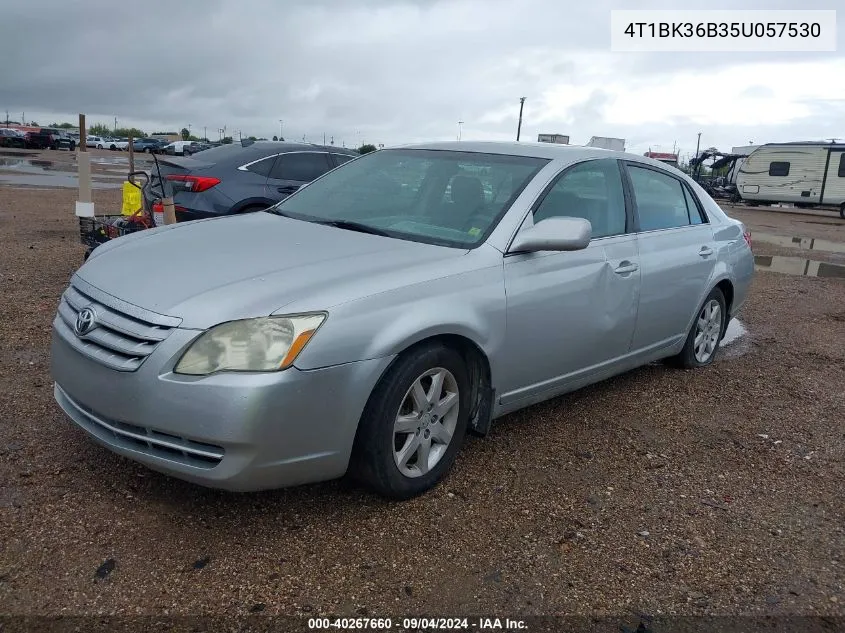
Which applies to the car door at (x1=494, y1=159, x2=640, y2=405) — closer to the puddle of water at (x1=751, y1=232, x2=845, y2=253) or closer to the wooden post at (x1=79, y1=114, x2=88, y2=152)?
the wooden post at (x1=79, y1=114, x2=88, y2=152)

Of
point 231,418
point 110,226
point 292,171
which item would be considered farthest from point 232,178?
point 231,418

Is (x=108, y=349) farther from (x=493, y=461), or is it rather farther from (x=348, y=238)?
(x=493, y=461)

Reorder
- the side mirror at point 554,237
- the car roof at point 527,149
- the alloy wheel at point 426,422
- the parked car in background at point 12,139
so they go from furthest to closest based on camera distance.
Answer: the parked car in background at point 12,139 → the car roof at point 527,149 → the side mirror at point 554,237 → the alloy wheel at point 426,422

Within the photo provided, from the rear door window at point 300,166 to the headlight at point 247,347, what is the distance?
5.62 meters

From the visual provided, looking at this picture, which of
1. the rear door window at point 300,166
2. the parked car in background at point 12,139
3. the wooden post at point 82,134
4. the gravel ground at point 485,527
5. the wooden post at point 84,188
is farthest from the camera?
the parked car in background at point 12,139

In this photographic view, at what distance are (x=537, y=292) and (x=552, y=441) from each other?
3.13ft

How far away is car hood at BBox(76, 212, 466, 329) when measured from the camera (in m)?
2.89

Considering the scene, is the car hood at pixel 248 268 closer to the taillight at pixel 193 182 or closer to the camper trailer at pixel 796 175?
the taillight at pixel 193 182

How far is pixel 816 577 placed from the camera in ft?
9.86

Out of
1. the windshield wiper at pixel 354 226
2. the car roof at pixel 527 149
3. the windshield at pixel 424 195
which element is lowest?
the windshield wiper at pixel 354 226

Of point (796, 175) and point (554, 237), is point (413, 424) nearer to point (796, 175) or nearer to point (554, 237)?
point (554, 237)

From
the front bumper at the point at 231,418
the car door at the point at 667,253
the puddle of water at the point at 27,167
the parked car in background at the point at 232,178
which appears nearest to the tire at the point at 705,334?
the car door at the point at 667,253

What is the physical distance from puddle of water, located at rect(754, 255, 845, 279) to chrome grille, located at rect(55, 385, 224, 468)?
1067 cm

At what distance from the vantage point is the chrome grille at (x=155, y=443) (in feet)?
9.16
